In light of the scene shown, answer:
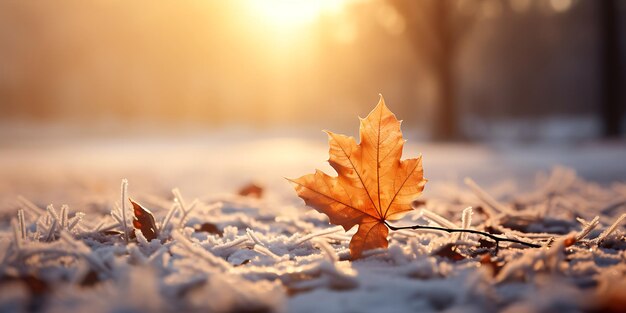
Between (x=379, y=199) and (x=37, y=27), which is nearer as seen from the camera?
(x=379, y=199)

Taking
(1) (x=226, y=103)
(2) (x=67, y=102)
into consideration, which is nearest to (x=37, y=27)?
(2) (x=67, y=102)

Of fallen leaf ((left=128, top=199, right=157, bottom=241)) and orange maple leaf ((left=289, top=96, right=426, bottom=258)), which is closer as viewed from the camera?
orange maple leaf ((left=289, top=96, right=426, bottom=258))

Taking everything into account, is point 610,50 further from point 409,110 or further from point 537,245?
point 409,110

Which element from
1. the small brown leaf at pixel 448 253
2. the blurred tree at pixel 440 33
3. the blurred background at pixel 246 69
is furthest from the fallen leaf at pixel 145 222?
the blurred background at pixel 246 69

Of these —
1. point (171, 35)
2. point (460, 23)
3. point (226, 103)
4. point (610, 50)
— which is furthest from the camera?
point (226, 103)

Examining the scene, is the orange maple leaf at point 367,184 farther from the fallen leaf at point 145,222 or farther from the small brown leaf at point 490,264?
the fallen leaf at point 145,222

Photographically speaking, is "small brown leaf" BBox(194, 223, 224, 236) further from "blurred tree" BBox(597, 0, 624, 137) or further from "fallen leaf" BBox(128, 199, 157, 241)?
"blurred tree" BBox(597, 0, 624, 137)

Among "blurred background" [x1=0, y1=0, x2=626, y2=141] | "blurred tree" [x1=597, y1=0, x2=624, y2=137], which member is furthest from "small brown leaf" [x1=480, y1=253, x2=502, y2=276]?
"blurred background" [x1=0, y1=0, x2=626, y2=141]
